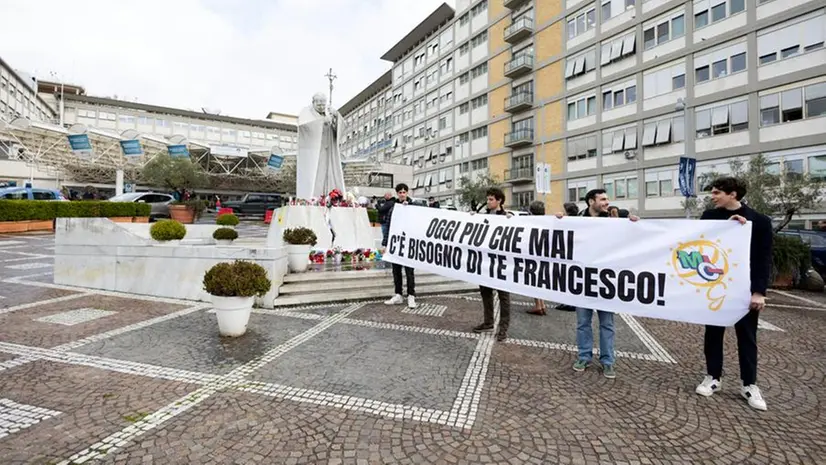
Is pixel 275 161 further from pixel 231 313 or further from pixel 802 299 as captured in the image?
pixel 802 299

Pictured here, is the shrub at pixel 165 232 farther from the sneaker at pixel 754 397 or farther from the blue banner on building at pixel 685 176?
the blue banner on building at pixel 685 176

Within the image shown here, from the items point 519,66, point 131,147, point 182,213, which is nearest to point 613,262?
point 182,213

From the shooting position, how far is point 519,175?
124 feet

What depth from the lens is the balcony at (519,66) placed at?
3612cm

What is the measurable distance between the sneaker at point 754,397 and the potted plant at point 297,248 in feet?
22.1

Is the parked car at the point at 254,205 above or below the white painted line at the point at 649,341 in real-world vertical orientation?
above

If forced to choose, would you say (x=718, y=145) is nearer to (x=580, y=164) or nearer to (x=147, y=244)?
(x=580, y=164)

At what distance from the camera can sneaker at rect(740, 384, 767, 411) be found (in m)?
3.47

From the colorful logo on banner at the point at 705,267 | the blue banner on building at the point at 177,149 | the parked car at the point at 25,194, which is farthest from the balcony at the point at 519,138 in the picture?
the colorful logo on banner at the point at 705,267

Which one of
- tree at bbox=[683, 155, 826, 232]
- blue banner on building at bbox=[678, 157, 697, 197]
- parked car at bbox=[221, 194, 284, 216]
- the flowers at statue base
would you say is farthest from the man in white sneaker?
parked car at bbox=[221, 194, 284, 216]

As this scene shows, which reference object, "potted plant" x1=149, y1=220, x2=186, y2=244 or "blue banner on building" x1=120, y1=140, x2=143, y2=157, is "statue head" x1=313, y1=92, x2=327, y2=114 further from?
"blue banner on building" x1=120, y1=140, x2=143, y2=157

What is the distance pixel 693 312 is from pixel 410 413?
9.54ft

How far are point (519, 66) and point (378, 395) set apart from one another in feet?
124

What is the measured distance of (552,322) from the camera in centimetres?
638
